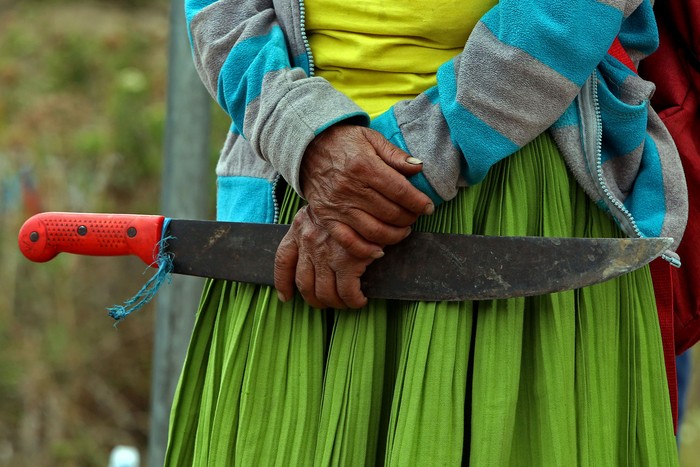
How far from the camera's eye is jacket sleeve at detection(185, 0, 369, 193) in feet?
4.09

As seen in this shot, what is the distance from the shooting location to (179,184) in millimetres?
2393

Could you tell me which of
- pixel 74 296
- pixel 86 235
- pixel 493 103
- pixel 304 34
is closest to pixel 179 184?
pixel 86 235

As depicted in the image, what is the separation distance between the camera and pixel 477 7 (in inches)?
50.7

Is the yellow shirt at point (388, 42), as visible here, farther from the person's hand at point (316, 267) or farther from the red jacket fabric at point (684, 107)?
the red jacket fabric at point (684, 107)

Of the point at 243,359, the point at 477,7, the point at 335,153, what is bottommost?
the point at 243,359

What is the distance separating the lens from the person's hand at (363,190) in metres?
1.21

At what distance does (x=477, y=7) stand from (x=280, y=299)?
51 centimetres

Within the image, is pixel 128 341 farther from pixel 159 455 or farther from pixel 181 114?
pixel 181 114

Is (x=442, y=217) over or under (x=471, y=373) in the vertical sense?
over

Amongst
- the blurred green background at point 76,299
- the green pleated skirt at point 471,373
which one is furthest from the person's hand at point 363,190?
the blurred green background at point 76,299

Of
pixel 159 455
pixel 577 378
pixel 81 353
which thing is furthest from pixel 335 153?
pixel 81 353

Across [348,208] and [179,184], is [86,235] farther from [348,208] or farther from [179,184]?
[179,184]

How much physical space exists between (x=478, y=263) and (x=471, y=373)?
162 mm

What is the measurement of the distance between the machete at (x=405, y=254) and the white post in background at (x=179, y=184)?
2.97 feet
